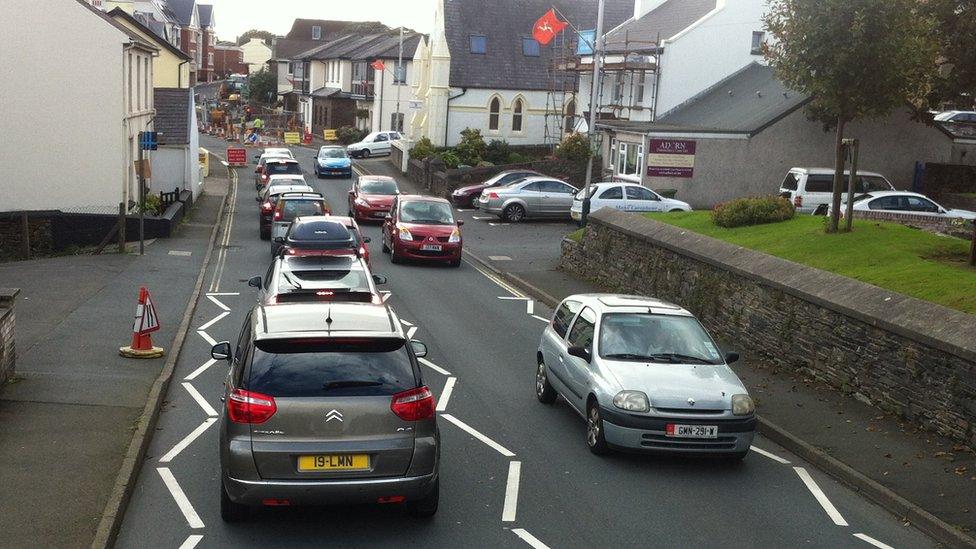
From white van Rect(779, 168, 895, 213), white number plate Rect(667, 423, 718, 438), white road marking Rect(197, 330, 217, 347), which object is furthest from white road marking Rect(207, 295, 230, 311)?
white van Rect(779, 168, 895, 213)

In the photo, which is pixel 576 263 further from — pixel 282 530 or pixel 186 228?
pixel 282 530

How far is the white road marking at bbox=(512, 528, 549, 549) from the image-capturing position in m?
8.79

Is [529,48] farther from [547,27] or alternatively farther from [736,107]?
[736,107]

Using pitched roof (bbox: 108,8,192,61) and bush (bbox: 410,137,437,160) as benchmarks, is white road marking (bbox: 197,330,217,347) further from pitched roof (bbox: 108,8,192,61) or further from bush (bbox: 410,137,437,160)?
bush (bbox: 410,137,437,160)

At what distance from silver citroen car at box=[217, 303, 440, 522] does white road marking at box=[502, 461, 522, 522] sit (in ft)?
3.19

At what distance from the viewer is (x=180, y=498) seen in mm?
9672

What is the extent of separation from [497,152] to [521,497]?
162 ft

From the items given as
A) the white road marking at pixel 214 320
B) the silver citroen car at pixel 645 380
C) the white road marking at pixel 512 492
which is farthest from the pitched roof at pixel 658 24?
the white road marking at pixel 512 492

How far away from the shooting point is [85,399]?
12.6 metres

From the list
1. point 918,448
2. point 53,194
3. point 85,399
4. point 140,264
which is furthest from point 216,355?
point 53,194

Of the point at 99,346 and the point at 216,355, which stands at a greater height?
the point at 216,355

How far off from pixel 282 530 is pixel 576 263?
18.9 m

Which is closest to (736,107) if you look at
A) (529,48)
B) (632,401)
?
(529,48)

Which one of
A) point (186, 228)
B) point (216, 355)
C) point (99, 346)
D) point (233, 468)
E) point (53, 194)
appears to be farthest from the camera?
point (186, 228)
